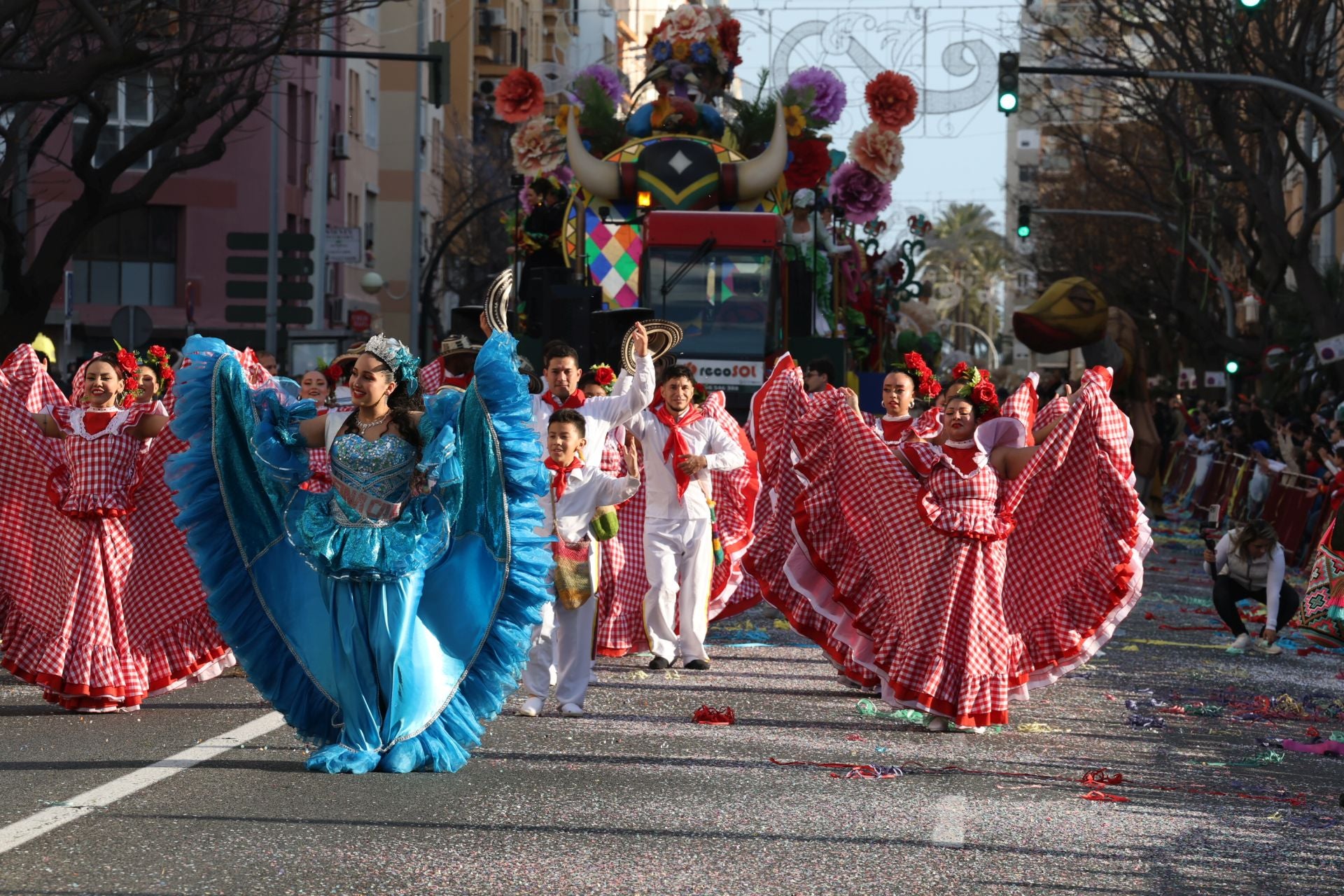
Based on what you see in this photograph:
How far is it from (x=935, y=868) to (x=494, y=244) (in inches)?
2266

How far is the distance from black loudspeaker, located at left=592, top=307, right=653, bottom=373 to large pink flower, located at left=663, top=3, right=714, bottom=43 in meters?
4.29

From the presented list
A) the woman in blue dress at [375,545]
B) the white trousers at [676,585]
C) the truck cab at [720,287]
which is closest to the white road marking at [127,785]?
the woman in blue dress at [375,545]

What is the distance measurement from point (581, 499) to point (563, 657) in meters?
0.76

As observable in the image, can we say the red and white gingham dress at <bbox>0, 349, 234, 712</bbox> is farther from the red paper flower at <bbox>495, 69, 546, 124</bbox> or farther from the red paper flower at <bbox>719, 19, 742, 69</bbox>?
the red paper flower at <bbox>719, 19, 742, 69</bbox>

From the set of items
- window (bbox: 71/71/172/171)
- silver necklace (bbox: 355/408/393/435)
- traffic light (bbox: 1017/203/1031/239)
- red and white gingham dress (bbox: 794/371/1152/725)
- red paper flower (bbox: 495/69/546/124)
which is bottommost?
red and white gingham dress (bbox: 794/371/1152/725)

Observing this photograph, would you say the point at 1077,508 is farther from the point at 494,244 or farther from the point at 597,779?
the point at 494,244

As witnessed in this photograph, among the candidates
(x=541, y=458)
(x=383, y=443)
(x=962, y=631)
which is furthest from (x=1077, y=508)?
(x=383, y=443)

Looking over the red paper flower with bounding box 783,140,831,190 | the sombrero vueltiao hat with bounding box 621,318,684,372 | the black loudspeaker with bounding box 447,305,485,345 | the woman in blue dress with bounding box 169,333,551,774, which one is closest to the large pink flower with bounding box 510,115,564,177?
the black loudspeaker with bounding box 447,305,485,345

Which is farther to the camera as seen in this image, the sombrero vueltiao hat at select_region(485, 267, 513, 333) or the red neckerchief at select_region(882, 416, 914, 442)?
the sombrero vueltiao hat at select_region(485, 267, 513, 333)

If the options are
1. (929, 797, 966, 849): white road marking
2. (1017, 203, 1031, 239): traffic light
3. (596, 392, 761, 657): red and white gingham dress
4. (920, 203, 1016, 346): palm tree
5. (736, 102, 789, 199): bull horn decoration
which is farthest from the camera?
(920, 203, 1016, 346): palm tree

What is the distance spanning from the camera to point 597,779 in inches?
335

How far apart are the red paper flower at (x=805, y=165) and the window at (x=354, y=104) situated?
36.6m

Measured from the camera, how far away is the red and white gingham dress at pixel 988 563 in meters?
10.3

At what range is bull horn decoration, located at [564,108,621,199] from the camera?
2094cm
